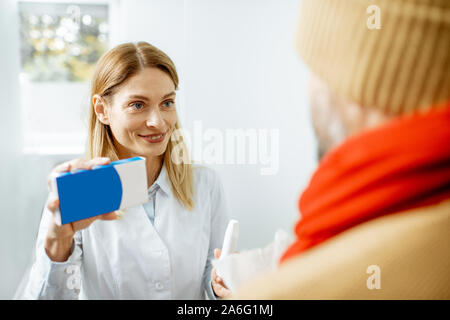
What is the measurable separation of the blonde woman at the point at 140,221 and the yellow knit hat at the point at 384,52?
0.26 meters

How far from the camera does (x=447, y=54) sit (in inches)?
13.5

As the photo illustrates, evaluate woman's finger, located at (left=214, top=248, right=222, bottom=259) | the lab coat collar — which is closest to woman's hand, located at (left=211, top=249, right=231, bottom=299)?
woman's finger, located at (left=214, top=248, right=222, bottom=259)

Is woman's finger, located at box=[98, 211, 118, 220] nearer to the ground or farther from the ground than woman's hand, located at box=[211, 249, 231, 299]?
farther from the ground

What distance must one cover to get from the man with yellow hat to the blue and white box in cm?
22

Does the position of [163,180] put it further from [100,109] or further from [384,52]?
[384,52]

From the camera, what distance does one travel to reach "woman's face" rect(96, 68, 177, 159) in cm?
53

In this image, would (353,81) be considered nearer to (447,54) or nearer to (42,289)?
(447,54)

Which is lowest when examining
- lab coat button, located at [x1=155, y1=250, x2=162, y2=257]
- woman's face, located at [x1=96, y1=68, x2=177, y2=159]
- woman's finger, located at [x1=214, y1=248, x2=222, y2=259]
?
lab coat button, located at [x1=155, y1=250, x2=162, y2=257]

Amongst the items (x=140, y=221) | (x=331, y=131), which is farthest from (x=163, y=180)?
(x=331, y=131)

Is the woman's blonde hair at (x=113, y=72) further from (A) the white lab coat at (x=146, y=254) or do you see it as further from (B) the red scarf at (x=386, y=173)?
(B) the red scarf at (x=386, y=173)

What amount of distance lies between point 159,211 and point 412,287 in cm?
37

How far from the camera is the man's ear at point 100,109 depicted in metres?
0.55

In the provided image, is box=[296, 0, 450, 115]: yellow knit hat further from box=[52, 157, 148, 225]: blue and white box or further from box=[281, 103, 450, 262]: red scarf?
box=[52, 157, 148, 225]: blue and white box

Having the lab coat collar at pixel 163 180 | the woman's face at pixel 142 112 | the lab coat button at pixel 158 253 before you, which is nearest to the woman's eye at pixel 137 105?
the woman's face at pixel 142 112
